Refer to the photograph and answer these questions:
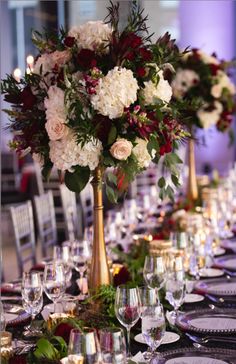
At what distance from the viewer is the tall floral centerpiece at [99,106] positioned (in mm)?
2104

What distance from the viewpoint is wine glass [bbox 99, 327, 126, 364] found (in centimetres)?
146

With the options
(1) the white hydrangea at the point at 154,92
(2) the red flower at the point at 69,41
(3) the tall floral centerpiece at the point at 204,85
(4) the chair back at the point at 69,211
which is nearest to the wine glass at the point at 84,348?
(1) the white hydrangea at the point at 154,92

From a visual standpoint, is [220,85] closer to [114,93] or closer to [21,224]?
[21,224]

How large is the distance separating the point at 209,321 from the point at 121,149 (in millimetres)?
637

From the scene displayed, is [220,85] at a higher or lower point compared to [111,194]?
higher

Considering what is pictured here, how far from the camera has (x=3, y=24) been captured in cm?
1197

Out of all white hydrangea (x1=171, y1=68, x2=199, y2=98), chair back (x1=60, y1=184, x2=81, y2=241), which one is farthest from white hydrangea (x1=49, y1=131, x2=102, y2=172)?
chair back (x1=60, y1=184, x2=81, y2=241)

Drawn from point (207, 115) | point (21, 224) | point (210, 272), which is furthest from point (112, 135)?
point (207, 115)

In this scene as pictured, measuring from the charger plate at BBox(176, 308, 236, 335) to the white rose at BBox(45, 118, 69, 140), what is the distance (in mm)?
716

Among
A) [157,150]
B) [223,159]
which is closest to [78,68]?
[157,150]

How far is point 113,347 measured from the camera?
146 cm

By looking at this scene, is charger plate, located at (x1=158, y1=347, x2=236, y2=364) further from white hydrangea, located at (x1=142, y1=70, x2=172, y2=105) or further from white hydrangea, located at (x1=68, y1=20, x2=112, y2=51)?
white hydrangea, located at (x1=68, y1=20, x2=112, y2=51)

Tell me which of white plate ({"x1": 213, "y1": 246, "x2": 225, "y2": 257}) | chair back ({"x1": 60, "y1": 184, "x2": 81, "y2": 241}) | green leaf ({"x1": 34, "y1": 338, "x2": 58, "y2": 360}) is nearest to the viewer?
green leaf ({"x1": 34, "y1": 338, "x2": 58, "y2": 360})

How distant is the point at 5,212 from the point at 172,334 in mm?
6323
